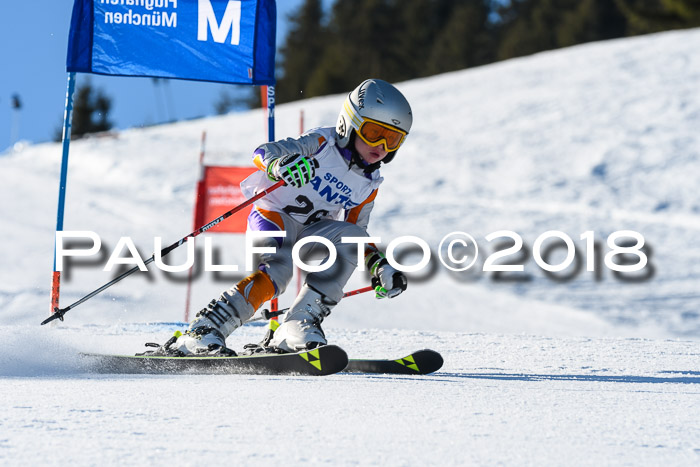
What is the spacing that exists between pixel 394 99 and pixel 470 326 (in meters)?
5.37

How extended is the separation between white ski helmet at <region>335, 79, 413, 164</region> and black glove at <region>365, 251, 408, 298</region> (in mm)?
514

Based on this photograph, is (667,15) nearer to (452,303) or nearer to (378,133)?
(452,303)

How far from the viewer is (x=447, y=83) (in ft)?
76.5

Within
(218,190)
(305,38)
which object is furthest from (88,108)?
(218,190)

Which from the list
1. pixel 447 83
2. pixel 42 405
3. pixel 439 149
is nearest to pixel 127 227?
pixel 439 149

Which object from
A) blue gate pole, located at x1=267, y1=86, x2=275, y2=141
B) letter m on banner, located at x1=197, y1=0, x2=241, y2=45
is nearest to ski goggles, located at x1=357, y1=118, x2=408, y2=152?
blue gate pole, located at x1=267, y1=86, x2=275, y2=141

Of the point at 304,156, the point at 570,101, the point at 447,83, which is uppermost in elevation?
the point at 447,83

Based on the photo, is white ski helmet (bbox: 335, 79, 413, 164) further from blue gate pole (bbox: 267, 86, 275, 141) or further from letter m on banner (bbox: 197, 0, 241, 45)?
letter m on banner (bbox: 197, 0, 241, 45)

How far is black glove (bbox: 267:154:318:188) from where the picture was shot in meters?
3.64

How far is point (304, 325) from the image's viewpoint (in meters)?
3.61

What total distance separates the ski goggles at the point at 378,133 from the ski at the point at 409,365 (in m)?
0.95

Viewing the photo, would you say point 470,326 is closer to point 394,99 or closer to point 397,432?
point 394,99

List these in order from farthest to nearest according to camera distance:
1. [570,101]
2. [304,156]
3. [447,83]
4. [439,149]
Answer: [447,83]
[570,101]
[439,149]
[304,156]

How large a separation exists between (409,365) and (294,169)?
0.99 metres
